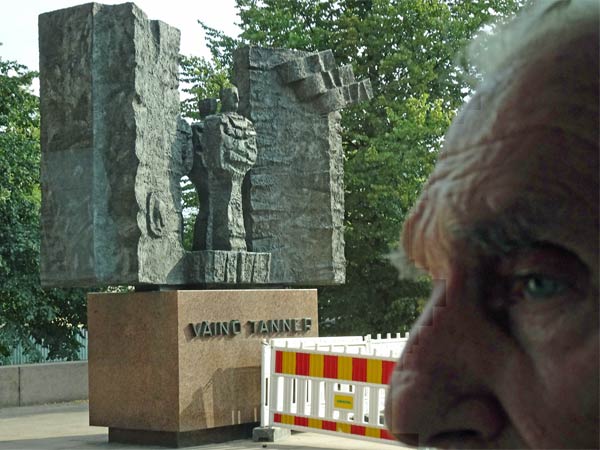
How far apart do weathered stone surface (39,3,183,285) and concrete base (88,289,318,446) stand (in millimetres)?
561

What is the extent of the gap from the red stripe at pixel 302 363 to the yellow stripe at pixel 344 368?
0.50 m

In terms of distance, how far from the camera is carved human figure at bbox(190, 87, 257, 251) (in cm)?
1152

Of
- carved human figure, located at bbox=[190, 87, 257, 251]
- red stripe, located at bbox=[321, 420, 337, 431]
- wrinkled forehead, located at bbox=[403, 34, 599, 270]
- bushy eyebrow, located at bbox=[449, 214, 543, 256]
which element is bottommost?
red stripe, located at bbox=[321, 420, 337, 431]

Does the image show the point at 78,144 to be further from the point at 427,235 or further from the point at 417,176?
the point at 417,176

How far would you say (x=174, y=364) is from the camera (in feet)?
35.7

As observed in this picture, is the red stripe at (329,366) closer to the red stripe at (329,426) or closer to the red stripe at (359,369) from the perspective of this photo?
the red stripe at (359,369)

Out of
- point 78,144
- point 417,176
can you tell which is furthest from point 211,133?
point 417,176

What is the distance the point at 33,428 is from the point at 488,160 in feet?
41.3

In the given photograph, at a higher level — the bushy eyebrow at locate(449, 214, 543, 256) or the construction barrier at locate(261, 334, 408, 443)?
the bushy eyebrow at locate(449, 214, 543, 256)

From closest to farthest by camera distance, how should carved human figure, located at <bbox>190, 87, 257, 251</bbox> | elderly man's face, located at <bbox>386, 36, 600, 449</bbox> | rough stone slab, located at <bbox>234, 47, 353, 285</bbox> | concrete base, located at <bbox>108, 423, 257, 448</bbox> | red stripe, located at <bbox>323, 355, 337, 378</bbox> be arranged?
1. elderly man's face, located at <bbox>386, 36, 600, 449</bbox>
2. red stripe, located at <bbox>323, 355, 337, 378</bbox>
3. concrete base, located at <bbox>108, 423, 257, 448</bbox>
4. carved human figure, located at <bbox>190, 87, 257, 251</bbox>
5. rough stone slab, located at <bbox>234, 47, 353, 285</bbox>

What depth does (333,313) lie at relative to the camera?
23.7 meters

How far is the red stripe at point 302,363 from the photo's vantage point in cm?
1100

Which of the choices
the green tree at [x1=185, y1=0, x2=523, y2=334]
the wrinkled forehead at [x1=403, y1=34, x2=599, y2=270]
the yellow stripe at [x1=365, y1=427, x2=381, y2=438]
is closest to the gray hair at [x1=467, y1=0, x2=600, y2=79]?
the wrinkled forehead at [x1=403, y1=34, x2=599, y2=270]

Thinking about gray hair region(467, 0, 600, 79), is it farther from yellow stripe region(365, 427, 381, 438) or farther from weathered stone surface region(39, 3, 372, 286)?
weathered stone surface region(39, 3, 372, 286)
